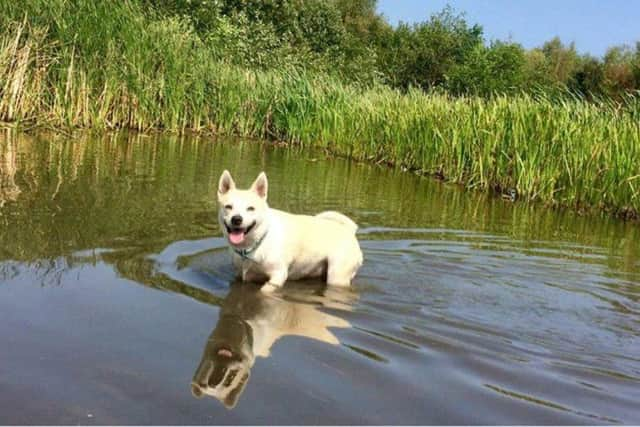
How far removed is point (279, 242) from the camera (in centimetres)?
538

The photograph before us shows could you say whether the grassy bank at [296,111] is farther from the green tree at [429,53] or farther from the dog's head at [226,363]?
the green tree at [429,53]

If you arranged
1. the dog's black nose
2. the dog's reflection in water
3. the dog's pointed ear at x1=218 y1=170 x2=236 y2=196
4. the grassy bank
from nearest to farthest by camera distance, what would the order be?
the dog's reflection in water < the dog's black nose < the dog's pointed ear at x1=218 y1=170 x2=236 y2=196 < the grassy bank

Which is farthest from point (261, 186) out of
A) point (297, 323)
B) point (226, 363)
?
point (226, 363)

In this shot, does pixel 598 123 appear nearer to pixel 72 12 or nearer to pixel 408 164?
pixel 408 164

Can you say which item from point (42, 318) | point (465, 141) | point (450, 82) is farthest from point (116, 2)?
point (450, 82)

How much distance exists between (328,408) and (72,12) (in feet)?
46.8

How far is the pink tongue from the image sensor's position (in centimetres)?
513

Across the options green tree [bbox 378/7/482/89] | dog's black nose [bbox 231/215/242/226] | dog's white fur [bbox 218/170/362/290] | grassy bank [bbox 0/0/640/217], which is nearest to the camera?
dog's black nose [bbox 231/215/242/226]

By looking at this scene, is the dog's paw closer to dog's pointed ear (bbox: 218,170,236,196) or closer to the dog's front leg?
the dog's front leg

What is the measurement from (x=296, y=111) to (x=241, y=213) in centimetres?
1514

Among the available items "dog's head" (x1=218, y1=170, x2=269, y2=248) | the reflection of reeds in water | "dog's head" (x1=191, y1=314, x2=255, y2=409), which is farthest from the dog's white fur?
the reflection of reeds in water

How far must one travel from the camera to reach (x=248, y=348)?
387 centimetres

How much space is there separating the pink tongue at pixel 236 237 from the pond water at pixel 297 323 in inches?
13.9

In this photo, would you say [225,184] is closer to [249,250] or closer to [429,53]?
[249,250]
